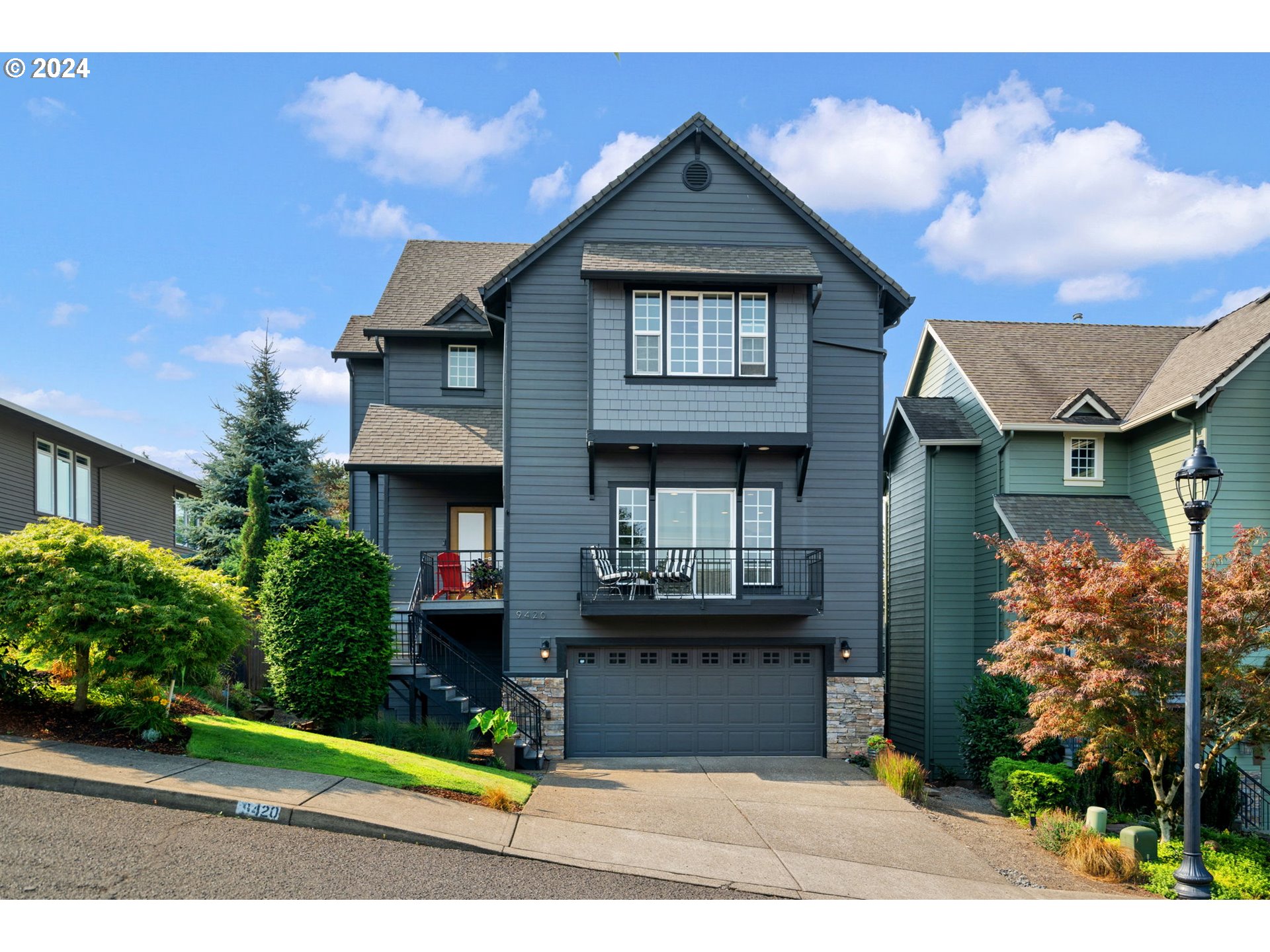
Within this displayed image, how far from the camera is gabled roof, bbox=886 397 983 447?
64.6ft

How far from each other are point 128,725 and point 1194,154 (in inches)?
783

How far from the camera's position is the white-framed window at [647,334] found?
17.2 meters

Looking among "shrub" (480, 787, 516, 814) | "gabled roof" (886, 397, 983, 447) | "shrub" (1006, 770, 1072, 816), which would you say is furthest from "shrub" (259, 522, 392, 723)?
"gabled roof" (886, 397, 983, 447)

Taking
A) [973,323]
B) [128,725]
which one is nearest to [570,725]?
[128,725]

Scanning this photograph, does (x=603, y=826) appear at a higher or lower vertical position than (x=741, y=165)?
lower

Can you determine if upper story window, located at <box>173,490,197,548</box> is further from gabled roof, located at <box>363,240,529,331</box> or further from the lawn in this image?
the lawn

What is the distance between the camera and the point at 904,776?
47.6 feet

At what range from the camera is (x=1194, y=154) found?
59.1 feet

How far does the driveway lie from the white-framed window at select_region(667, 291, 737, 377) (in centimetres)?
698

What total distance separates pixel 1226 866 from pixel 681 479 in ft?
32.7

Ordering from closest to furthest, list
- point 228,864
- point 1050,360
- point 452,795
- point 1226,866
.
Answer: point 228,864
point 452,795
point 1226,866
point 1050,360

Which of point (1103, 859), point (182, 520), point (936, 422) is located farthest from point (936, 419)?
point (182, 520)

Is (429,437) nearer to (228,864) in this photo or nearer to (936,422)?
(936,422)

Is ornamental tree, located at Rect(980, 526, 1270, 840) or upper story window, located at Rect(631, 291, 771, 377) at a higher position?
upper story window, located at Rect(631, 291, 771, 377)
